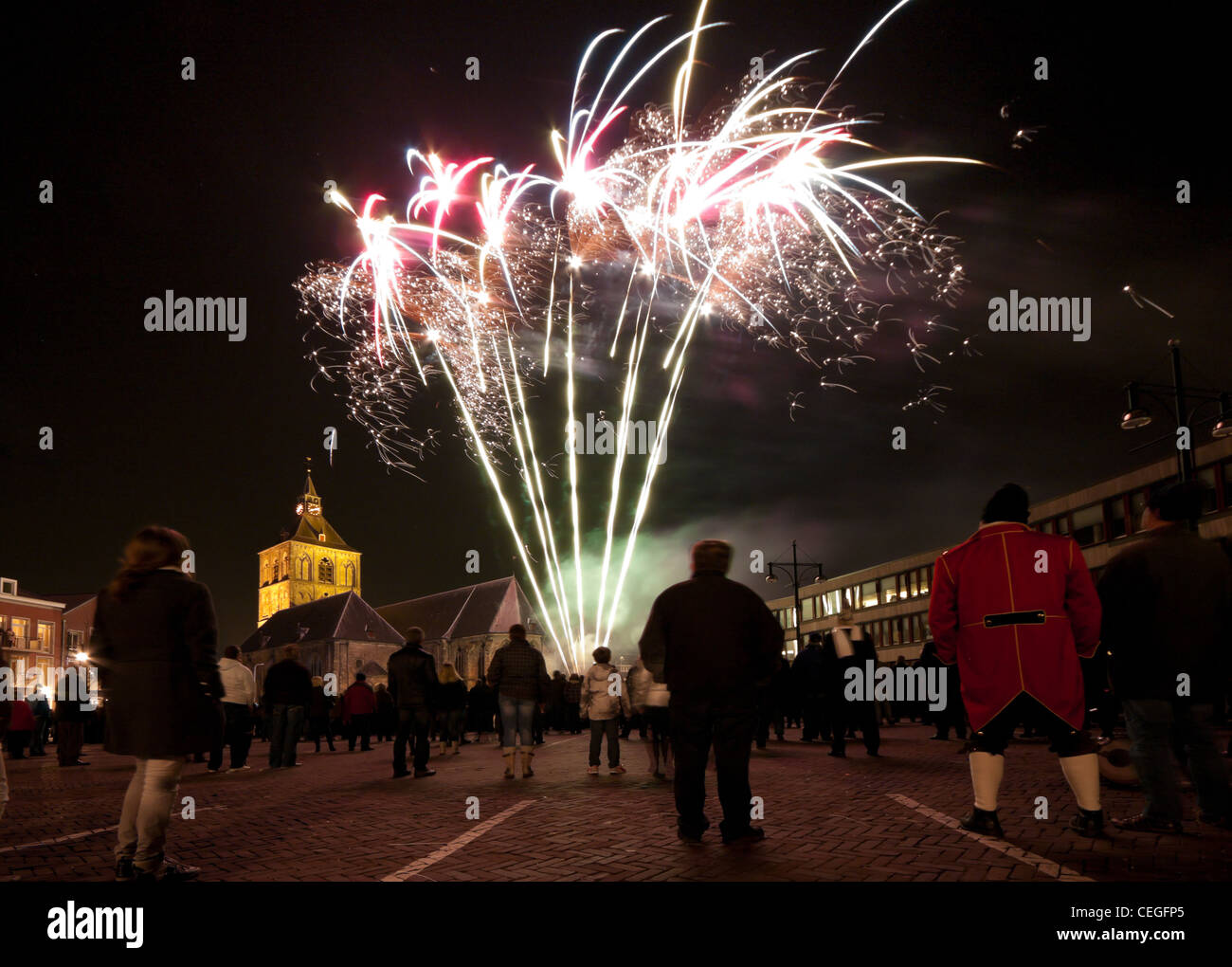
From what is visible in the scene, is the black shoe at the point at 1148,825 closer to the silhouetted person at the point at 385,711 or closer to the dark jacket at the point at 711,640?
the dark jacket at the point at 711,640

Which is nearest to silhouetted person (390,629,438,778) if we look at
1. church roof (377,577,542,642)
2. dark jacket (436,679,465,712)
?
dark jacket (436,679,465,712)

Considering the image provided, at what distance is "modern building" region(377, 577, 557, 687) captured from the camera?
7975 centimetres

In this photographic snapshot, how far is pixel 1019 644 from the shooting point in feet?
16.5

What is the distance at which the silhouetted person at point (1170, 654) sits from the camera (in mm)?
5422

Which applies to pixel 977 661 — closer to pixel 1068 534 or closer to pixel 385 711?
pixel 385 711

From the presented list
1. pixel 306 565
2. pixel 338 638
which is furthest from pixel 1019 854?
pixel 306 565

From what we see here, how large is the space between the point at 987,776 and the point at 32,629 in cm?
7506

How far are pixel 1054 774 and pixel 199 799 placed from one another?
344 inches

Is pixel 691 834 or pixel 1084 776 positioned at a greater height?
pixel 1084 776

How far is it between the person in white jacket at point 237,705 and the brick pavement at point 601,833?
1.65 metres

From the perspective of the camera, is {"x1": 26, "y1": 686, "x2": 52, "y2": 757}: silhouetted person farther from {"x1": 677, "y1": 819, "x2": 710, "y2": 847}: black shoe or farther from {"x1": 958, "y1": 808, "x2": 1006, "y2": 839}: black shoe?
{"x1": 958, "y1": 808, "x2": 1006, "y2": 839}: black shoe

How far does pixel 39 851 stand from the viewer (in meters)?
6.10

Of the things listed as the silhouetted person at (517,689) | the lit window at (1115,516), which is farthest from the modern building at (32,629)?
the lit window at (1115,516)
